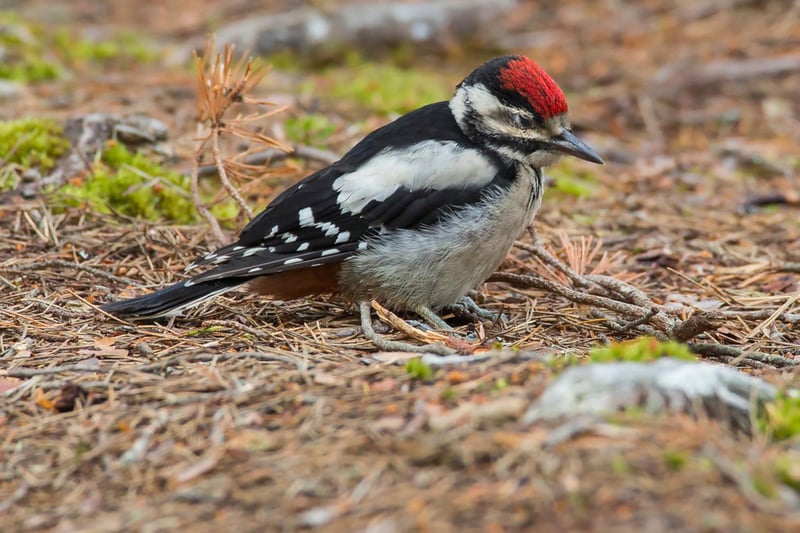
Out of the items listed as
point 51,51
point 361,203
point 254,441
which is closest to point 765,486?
point 254,441

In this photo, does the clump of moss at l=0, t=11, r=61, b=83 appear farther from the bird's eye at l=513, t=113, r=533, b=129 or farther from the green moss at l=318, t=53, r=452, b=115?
the bird's eye at l=513, t=113, r=533, b=129

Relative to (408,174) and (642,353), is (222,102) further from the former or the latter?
(642,353)

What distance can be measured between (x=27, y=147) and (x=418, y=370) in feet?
11.9

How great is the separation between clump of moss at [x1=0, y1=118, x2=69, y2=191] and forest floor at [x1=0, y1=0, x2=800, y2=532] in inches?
11.5

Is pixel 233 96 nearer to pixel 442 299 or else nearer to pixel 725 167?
pixel 442 299

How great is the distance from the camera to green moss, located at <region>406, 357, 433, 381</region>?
3.13 metres

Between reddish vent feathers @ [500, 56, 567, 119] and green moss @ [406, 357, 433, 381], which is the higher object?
reddish vent feathers @ [500, 56, 567, 119]

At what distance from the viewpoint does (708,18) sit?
33.5 feet

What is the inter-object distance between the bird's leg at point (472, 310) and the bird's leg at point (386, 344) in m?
0.51

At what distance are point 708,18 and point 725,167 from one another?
3.57 m

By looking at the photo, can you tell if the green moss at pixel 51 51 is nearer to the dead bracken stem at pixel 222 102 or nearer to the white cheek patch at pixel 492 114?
the dead bracken stem at pixel 222 102

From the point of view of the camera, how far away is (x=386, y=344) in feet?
12.4

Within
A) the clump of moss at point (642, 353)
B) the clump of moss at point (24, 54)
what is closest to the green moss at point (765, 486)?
the clump of moss at point (642, 353)

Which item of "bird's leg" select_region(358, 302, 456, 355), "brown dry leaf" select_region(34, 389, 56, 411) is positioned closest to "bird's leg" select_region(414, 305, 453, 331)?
"bird's leg" select_region(358, 302, 456, 355)
